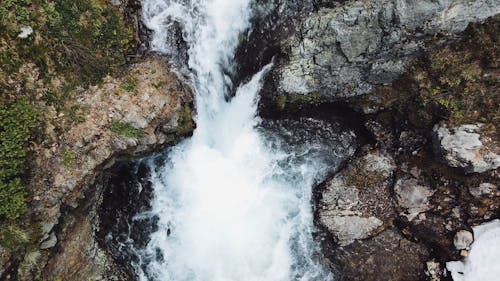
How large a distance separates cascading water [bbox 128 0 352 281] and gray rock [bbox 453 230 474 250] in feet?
10.7

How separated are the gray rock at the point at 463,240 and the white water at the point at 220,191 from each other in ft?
10.6

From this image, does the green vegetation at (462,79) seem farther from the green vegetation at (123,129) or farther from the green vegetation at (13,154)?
the green vegetation at (13,154)

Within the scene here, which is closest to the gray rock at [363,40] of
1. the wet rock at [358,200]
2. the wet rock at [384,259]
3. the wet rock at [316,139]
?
the wet rock at [316,139]

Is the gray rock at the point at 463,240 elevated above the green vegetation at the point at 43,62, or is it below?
below

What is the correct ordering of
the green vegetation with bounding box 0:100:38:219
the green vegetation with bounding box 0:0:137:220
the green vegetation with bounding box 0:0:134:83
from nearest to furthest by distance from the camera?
the green vegetation with bounding box 0:100:38:219 < the green vegetation with bounding box 0:0:137:220 < the green vegetation with bounding box 0:0:134:83

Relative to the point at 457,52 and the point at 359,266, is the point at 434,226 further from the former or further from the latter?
the point at 457,52

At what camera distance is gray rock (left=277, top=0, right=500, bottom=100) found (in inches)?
330

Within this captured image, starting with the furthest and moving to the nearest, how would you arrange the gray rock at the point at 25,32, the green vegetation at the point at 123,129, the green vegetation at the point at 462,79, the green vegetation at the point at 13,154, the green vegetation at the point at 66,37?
the green vegetation at the point at 123,129 < the green vegetation at the point at 462,79 < the gray rock at the point at 25,32 < the green vegetation at the point at 66,37 < the green vegetation at the point at 13,154

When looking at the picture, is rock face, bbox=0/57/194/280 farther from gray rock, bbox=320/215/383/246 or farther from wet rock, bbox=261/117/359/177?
gray rock, bbox=320/215/383/246

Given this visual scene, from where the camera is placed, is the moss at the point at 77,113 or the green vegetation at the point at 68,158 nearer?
the green vegetation at the point at 68,158

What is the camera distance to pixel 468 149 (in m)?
8.85

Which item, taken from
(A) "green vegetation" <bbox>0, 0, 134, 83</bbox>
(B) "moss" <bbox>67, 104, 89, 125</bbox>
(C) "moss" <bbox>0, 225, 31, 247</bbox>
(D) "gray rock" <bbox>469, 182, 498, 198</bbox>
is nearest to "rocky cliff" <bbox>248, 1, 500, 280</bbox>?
(D) "gray rock" <bbox>469, 182, 498, 198</bbox>

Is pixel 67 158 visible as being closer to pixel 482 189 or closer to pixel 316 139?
pixel 316 139

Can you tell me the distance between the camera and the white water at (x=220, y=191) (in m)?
9.84
